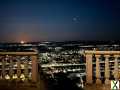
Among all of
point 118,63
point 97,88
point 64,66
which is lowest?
point 64,66

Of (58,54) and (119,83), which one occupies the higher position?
(119,83)

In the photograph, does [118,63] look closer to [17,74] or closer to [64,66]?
[17,74]

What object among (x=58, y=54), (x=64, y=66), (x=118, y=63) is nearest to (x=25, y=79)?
(x=118, y=63)

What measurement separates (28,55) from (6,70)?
65 centimetres

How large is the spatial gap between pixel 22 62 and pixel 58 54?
68111mm

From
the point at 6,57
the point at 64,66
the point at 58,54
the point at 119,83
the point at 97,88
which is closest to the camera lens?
the point at 119,83

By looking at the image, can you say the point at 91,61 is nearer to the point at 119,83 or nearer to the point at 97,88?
the point at 97,88

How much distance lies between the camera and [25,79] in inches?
237

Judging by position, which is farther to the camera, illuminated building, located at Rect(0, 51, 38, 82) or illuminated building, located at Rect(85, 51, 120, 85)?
illuminated building, located at Rect(0, 51, 38, 82)

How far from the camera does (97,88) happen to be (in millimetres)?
5594

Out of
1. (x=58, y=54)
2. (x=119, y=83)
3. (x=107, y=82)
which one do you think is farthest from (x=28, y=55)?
(x=58, y=54)

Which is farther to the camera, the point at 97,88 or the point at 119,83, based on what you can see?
the point at 97,88

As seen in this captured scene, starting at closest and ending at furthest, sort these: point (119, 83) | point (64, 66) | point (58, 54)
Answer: point (119, 83) → point (64, 66) → point (58, 54)

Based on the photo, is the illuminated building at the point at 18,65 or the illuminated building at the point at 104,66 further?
the illuminated building at the point at 18,65
